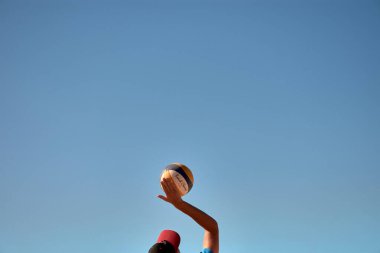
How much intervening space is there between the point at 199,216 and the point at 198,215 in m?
0.02

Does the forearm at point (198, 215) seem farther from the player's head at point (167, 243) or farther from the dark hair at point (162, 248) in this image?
the dark hair at point (162, 248)

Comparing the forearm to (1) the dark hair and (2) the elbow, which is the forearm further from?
(1) the dark hair

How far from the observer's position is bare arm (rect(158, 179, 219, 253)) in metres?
3.72

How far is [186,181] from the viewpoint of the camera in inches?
248

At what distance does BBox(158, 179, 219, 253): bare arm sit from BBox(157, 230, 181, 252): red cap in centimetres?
28

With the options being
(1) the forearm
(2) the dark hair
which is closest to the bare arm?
(1) the forearm

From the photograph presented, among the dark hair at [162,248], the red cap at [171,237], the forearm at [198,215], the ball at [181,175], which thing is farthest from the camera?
the ball at [181,175]

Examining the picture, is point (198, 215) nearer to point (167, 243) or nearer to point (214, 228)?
point (214, 228)

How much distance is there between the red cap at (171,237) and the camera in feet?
11.5

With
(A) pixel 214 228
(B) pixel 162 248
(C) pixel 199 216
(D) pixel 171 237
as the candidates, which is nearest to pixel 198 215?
(C) pixel 199 216

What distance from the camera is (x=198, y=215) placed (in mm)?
3715

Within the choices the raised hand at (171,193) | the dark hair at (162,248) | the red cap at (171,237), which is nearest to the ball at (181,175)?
the raised hand at (171,193)

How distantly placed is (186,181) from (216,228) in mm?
2504

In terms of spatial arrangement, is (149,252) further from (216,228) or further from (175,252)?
(216,228)
